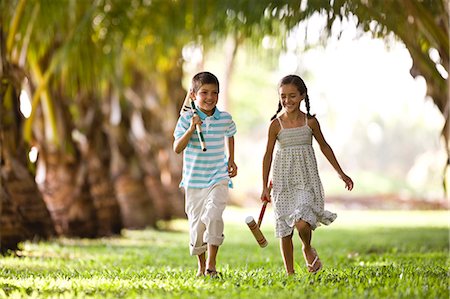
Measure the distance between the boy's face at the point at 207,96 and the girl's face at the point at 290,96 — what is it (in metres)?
0.46

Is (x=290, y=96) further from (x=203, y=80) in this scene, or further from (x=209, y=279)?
(x=209, y=279)

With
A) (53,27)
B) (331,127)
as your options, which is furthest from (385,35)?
(331,127)

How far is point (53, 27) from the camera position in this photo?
10898 mm

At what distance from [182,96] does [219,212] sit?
1125 cm

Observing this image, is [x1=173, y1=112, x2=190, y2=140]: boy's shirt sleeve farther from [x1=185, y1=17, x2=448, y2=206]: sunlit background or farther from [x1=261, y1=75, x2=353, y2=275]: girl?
[x1=185, y1=17, x2=448, y2=206]: sunlit background

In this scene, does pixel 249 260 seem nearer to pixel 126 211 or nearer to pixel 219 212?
pixel 219 212

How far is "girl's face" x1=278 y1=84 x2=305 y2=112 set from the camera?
568cm

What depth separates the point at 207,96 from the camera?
18.7ft

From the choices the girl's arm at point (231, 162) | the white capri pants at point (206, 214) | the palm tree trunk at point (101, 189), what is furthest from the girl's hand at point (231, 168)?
the palm tree trunk at point (101, 189)

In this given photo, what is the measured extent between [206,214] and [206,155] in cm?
41

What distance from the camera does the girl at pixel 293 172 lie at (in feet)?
18.6

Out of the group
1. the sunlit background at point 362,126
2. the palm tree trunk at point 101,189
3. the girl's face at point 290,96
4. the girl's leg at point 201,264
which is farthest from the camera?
the sunlit background at point 362,126

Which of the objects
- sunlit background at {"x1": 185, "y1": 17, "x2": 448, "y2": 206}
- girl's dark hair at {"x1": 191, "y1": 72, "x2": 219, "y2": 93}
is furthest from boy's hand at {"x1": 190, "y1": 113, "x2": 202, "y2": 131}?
sunlit background at {"x1": 185, "y1": 17, "x2": 448, "y2": 206}

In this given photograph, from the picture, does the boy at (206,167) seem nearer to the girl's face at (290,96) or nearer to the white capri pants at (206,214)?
the white capri pants at (206,214)
